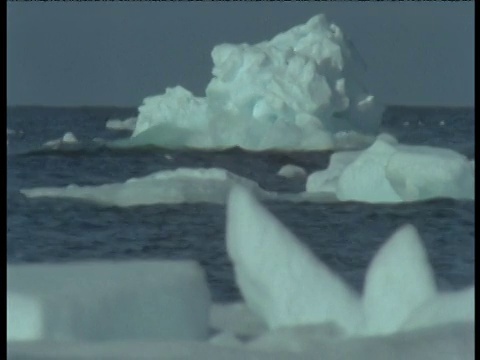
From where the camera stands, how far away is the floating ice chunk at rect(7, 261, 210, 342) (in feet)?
9.33

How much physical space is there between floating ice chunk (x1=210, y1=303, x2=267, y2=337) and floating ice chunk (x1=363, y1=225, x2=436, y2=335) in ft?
1.60

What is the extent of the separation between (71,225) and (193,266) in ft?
10.5

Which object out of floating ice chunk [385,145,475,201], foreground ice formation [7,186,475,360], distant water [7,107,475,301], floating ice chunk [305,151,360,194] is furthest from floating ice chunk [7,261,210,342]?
floating ice chunk [305,151,360,194]

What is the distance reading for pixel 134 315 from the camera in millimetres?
3037

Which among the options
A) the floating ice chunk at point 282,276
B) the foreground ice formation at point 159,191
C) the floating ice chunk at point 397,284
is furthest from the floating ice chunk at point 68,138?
the floating ice chunk at point 397,284

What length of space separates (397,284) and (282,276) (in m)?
0.44

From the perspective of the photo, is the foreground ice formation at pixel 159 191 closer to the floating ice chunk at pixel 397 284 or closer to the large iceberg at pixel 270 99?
the floating ice chunk at pixel 397 284

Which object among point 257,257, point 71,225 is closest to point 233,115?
point 71,225

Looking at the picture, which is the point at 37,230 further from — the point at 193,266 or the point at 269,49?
the point at 269,49

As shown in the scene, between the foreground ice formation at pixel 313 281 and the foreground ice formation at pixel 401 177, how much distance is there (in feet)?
13.2

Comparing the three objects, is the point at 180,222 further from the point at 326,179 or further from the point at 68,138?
the point at 326,179

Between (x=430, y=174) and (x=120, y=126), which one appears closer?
(x=430, y=174)

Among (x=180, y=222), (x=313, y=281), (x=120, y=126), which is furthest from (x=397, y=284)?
(x=120, y=126)

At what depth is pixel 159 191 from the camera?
22.3ft
